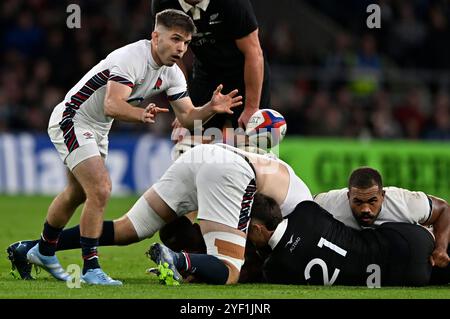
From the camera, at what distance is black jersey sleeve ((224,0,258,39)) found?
8766mm

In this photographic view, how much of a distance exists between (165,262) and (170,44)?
163 cm

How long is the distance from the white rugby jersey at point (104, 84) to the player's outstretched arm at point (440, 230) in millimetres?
2265

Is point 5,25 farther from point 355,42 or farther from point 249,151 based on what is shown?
point 249,151

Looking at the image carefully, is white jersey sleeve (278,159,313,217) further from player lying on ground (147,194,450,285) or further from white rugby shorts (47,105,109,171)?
white rugby shorts (47,105,109,171)

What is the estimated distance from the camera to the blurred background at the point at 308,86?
17.2 m

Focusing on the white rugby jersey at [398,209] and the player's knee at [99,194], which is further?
the white rugby jersey at [398,209]

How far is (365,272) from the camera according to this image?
24.4ft

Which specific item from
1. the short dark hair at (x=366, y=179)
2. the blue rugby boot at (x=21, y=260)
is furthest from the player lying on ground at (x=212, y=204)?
the short dark hair at (x=366, y=179)

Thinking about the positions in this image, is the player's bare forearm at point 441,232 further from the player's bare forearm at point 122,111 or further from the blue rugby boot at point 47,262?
the blue rugby boot at point 47,262

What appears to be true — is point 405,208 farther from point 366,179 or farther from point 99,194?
point 99,194

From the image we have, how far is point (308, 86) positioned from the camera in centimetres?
1980

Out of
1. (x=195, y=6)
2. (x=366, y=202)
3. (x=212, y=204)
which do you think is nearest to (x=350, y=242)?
(x=366, y=202)
